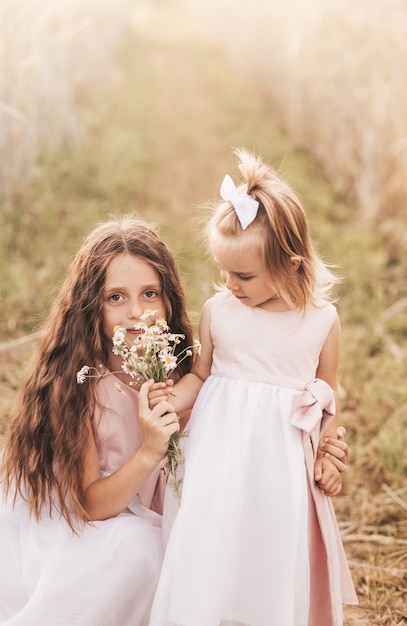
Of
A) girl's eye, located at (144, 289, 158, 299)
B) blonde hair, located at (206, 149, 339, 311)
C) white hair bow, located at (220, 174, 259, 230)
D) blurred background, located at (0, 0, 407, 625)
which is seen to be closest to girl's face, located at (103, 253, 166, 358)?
girl's eye, located at (144, 289, 158, 299)

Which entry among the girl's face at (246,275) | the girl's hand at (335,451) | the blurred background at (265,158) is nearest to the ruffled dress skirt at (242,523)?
the girl's hand at (335,451)

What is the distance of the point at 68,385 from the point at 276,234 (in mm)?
740

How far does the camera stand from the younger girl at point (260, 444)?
6.12ft

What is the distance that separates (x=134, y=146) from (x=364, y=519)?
5.06 m

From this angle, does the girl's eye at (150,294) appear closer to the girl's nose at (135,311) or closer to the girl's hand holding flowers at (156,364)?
the girl's nose at (135,311)

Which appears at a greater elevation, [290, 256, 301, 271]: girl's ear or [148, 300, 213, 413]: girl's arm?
[290, 256, 301, 271]: girl's ear

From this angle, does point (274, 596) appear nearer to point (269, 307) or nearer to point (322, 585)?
point (322, 585)

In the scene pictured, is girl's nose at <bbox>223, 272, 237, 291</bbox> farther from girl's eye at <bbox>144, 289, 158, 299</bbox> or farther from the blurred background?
the blurred background

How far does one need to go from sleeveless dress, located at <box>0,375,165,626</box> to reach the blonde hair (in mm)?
592

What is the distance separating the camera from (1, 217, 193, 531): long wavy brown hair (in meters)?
2.14

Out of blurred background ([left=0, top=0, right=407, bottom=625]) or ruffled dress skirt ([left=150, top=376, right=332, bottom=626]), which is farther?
blurred background ([left=0, top=0, right=407, bottom=625])

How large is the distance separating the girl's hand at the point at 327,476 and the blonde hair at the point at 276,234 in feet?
1.33

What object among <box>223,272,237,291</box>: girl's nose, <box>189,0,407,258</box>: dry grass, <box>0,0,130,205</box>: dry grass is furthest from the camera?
<box>189,0,407,258</box>: dry grass

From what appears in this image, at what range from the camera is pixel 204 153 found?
7785mm
